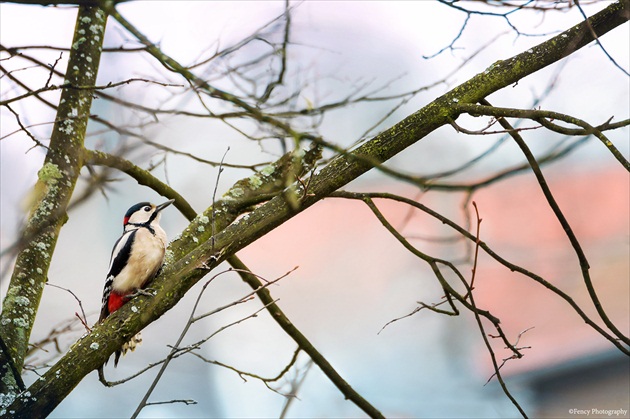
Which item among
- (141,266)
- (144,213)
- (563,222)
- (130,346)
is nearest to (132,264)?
(141,266)

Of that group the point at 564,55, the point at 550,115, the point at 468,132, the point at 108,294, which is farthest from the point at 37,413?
the point at 564,55

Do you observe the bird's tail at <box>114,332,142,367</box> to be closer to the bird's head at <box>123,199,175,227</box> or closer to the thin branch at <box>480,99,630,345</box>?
the bird's head at <box>123,199,175,227</box>

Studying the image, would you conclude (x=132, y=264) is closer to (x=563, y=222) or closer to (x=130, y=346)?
(x=130, y=346)

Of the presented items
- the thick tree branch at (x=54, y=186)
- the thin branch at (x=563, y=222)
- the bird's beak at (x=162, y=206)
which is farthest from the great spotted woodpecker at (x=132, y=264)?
the thin branch at (x=563, y=222)

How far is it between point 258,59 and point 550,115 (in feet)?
4.93

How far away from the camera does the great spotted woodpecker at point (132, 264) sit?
9.26ft

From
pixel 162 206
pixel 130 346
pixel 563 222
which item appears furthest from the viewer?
pixel 162 206

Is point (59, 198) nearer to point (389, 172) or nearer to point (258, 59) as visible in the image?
point (258, 59)

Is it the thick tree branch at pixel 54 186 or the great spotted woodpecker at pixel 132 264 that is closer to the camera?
the thick tree branch at pixel 54 186

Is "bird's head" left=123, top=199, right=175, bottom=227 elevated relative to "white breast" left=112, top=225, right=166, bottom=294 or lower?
elevated

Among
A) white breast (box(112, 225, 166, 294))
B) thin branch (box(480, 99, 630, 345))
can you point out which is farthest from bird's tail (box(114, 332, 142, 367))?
thin branch (box(480, 99, 630, 345))

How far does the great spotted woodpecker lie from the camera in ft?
9.26

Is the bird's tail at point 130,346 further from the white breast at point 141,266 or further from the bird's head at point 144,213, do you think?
the bird's head at point 144,213

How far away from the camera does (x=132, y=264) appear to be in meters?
2.84
